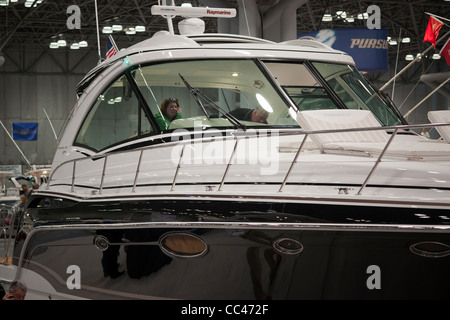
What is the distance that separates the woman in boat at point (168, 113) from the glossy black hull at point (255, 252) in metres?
0.80

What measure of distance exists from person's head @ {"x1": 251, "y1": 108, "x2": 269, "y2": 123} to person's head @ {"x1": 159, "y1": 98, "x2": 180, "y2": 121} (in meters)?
0.52

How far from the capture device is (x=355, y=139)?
3.59 meters

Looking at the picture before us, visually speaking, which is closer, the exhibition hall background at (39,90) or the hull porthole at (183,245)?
the hull porthole at (183,245)

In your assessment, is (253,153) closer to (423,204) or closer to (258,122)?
(258,122)

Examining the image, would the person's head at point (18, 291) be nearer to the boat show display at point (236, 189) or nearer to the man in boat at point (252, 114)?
the boat show display at point (236, 189)

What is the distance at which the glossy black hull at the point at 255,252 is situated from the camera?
101 inches

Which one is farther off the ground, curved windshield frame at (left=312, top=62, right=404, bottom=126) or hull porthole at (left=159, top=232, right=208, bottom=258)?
curved windshield frame at (left=312, top=62, right=404, bottom=126)

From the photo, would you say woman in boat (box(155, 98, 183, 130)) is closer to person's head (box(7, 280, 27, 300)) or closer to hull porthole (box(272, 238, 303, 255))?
person's head (box(7, 280, 27, 300))

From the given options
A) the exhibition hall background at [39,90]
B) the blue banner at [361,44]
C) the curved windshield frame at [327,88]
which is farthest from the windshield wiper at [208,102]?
the exhibition hall background at [39,90]

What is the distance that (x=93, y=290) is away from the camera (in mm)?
3309

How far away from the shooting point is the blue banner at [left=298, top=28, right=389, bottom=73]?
1377cm

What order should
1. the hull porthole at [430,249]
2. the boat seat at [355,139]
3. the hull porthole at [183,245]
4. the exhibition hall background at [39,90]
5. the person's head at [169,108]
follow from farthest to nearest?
the exhibition hall background at [39,90] → the person's head at [169,108] → the boat seat at [355,139] → the hull porthole at [183,245] → the hull porthole at [430,249]

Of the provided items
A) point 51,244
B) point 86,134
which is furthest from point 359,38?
point 51,244

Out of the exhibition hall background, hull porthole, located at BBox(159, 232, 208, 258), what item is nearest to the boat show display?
hull porthole, located at BBox(159, 232, 208, 258)
